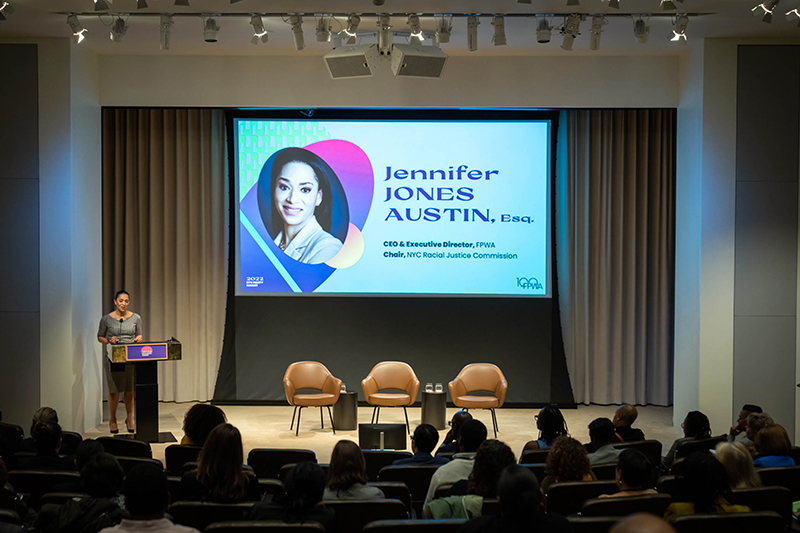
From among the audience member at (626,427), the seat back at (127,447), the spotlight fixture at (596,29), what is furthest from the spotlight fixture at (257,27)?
the audience member at (626,427)

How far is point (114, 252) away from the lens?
9.09m

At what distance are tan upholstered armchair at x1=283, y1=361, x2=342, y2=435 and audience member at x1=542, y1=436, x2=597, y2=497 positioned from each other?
4081mm

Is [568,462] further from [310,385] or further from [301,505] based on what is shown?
[310,385]

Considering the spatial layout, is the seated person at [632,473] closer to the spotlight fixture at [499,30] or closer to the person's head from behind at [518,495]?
the person's head from behind at [518,495]

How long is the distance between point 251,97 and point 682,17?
448cm

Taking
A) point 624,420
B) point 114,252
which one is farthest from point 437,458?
point 114,252

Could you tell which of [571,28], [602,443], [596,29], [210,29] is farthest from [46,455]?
[596,29]

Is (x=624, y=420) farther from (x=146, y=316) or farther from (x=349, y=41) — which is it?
(x=146, y=316)

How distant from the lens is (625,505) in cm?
322

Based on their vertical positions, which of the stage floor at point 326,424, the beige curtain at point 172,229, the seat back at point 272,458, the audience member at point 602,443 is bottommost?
the stage floor at point 326,424

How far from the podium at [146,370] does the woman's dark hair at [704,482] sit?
16.5 feet

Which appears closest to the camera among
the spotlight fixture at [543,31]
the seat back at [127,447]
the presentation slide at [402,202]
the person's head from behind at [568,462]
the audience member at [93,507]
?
the audience member at [93,507]

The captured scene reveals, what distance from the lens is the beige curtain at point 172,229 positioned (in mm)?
8945

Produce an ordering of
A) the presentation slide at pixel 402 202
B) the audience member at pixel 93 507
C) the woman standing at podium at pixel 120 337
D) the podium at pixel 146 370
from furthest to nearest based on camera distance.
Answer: the presentation slide at pixel 402 202
the woman standing at podium at pixel 120 337
the podium at pixel 146 370
the audience member at pixel 93 507
